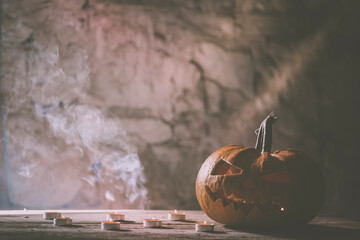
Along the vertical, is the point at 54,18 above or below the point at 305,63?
above

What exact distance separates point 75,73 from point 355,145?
6.39ft

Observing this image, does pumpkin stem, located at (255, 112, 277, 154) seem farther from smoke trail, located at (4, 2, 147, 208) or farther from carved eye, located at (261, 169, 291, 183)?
smoke trail, located at (4, 2, 147, 208)

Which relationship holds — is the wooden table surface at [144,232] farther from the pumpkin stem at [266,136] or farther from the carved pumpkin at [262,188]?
the pumpkin stem at [266,136]

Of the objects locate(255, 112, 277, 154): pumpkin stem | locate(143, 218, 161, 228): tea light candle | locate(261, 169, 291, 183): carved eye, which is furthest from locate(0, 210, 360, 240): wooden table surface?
locate(255, 112, 277, 154): pumpkin stem

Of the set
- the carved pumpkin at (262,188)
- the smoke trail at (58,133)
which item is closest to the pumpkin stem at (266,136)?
the carved pumpkin at (262,188)

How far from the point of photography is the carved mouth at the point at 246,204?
1633 mm

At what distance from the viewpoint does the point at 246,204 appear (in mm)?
1654

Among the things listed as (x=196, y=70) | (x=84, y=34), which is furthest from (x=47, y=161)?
(x=196, y=70)

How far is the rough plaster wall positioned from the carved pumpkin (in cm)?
105

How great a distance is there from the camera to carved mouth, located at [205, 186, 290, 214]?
1.63 metres

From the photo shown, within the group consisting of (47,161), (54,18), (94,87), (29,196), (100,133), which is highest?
(54,18)

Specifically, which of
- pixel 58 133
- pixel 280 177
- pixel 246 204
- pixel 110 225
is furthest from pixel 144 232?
pixel 58 133

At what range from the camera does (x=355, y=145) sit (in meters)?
2.72

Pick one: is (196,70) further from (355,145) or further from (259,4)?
(355,145)
